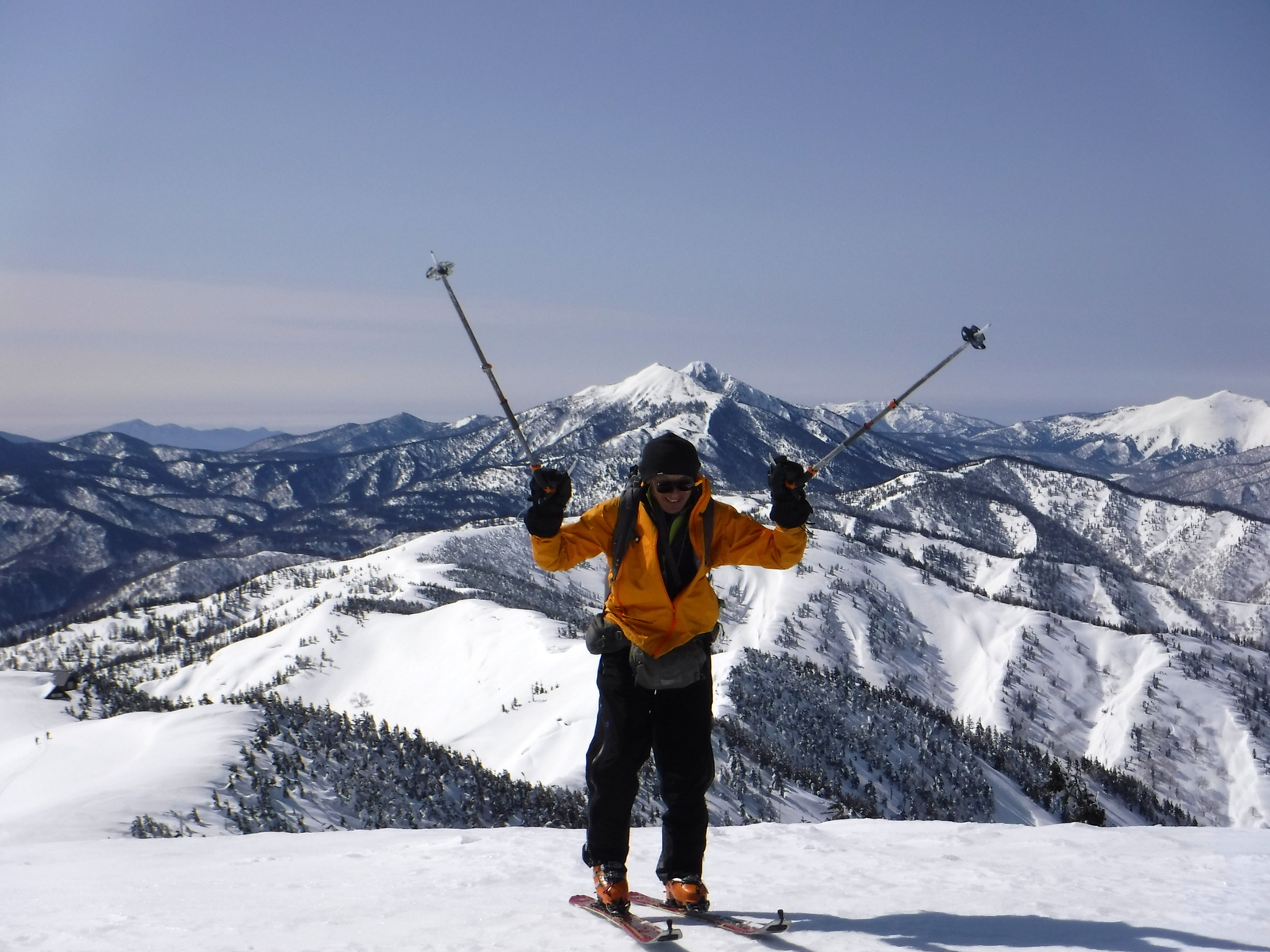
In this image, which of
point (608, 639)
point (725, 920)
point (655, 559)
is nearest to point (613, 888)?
point (725, 920)

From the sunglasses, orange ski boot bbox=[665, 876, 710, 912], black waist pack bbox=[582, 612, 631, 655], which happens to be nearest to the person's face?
the sunglasses

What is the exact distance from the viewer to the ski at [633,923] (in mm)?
7082

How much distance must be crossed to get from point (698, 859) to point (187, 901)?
5.18 metres

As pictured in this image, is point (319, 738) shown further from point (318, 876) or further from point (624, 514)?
point (624, 514)

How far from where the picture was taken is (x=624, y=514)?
7895mm

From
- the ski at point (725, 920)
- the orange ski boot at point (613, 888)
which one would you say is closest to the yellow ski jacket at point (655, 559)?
the orange ski boot at point (613, 888)

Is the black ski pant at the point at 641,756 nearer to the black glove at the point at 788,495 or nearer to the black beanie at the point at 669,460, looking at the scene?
the black glove at the point at 788,495

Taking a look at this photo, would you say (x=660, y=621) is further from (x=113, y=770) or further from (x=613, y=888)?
(x=113, y=770)

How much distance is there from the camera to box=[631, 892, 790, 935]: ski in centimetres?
725

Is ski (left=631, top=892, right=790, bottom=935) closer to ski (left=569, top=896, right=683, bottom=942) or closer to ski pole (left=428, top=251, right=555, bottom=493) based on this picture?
ski (left=569, top=896, right=683, bottom=942)

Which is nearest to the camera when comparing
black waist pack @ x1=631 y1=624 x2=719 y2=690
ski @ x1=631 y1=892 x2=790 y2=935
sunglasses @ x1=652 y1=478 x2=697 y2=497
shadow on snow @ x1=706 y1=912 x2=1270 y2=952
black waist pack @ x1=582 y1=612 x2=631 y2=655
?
shadow on snow @ x1=706 y1=912 x2=1270 y2=952

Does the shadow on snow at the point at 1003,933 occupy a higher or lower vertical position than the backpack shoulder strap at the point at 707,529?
lower

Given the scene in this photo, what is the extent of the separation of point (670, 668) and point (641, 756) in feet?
3.58

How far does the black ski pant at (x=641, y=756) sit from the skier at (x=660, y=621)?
1 centimetres
